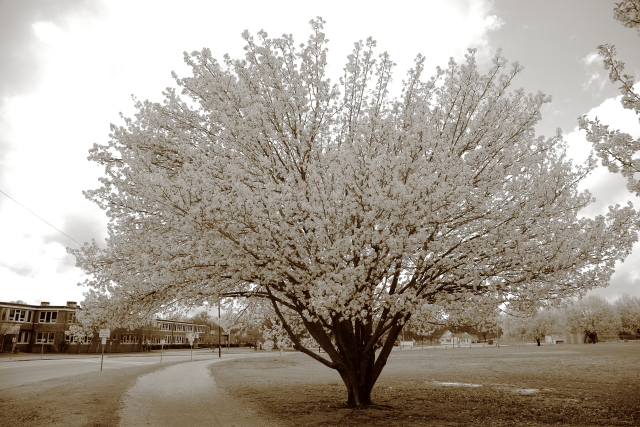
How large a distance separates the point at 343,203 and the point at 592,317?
340 feet

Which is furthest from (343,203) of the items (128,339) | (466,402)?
(128,339)

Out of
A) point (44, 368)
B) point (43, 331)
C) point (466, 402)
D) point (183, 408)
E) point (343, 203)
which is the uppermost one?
point (343, 203)

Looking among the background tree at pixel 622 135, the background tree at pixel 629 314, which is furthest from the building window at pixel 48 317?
the background tree at pixel 629 314

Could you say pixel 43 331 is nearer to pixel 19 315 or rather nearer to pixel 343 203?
pixel 19 315

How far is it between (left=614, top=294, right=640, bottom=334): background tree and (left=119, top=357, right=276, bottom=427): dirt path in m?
115

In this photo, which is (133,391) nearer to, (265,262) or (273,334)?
(273,334)

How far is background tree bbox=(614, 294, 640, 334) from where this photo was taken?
102 meters

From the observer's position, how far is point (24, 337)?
6512cm

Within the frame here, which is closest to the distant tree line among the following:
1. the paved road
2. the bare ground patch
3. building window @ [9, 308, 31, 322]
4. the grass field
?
the grass field

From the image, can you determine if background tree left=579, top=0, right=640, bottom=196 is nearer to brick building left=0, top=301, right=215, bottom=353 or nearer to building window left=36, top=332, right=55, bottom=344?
brick building left=0, top=301, right=215, bottom=353

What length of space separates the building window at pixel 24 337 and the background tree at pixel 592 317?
102 meters

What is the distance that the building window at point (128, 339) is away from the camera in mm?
75431

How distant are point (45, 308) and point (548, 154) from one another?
249 ft

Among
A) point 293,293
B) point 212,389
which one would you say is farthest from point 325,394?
point 293,293
